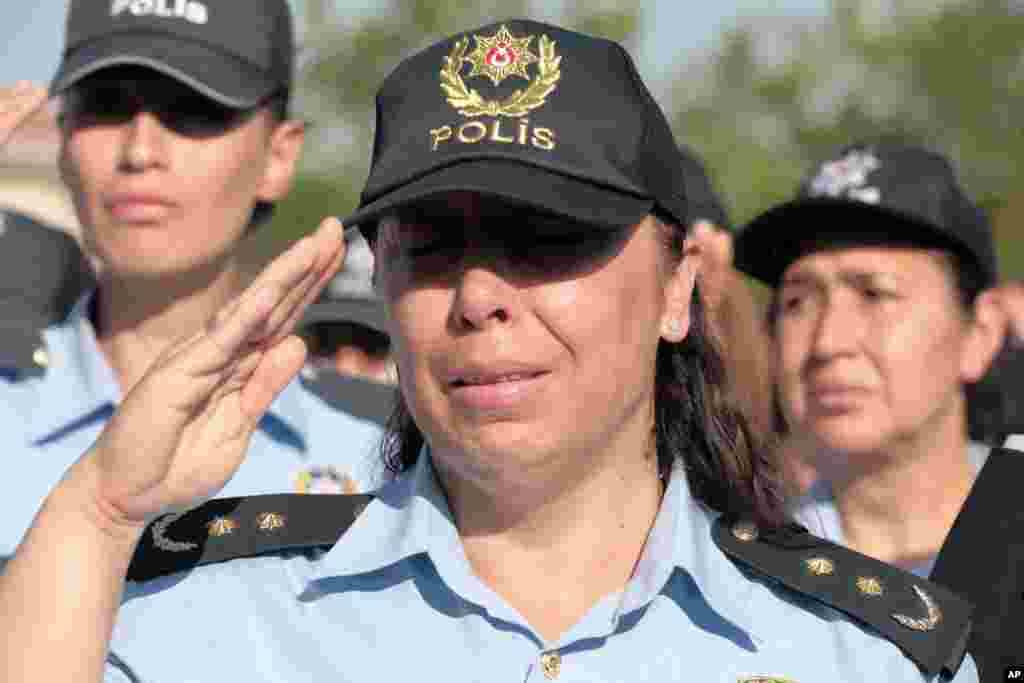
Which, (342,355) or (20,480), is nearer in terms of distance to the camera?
(20,480)

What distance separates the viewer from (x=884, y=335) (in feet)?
16.2

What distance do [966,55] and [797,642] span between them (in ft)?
69.0

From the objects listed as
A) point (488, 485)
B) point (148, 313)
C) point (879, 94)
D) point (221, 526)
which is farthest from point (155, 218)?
point (879, 94)

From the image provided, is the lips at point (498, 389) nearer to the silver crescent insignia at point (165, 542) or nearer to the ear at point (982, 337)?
the silver crescent insignia at point (165, 542)

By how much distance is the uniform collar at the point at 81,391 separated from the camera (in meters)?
4.59

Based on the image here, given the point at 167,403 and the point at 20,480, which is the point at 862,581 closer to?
the point at 167,403

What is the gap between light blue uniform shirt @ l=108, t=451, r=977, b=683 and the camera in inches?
116

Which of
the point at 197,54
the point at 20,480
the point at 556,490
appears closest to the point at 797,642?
the point at 556,490

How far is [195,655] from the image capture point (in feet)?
9.56

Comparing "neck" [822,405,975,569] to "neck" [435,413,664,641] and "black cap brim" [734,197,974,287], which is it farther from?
"neck" [435,413,664,641]

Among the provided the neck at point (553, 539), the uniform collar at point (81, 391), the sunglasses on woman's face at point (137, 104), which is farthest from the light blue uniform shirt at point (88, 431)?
the neck at point (553, 539)

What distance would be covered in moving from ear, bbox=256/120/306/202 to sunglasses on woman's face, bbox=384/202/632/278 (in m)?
2.13

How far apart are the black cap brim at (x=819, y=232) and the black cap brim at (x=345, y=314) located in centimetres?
123

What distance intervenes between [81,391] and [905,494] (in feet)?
7.19
